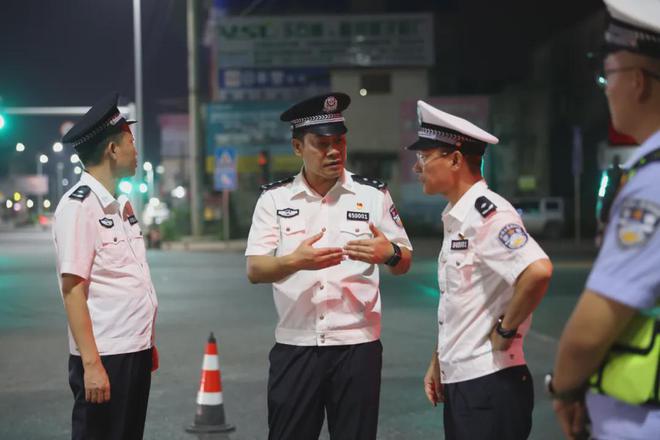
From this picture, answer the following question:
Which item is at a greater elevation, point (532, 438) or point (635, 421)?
point (635, 421)

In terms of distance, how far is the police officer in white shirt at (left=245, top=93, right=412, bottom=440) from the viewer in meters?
4.13

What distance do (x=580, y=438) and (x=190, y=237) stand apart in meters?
34.9

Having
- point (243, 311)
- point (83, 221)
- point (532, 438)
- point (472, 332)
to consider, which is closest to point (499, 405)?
point (472, 332)

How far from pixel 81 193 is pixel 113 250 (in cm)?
28

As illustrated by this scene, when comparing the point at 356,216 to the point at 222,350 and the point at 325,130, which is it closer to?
the point at 325,130

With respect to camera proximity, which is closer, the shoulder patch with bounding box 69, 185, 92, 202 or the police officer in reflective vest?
the police officer in reflective vest

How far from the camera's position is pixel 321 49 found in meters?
43.9

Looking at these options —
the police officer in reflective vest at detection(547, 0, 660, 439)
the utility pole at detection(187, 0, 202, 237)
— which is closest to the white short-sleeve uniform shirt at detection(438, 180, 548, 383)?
the police officer in reflective vest at detection(547, 0, 660, 439)

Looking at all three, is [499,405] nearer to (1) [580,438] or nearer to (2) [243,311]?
(1) [580,438]

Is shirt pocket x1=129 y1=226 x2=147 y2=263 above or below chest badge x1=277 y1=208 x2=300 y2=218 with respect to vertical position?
below

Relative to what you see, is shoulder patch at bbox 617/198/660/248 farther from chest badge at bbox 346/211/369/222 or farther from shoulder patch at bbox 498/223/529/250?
chest badge at bbox 346/211/369/222

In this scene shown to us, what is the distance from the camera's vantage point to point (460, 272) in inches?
148

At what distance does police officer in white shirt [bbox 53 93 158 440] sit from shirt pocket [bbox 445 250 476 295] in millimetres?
1364

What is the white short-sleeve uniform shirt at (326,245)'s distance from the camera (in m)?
4.16
